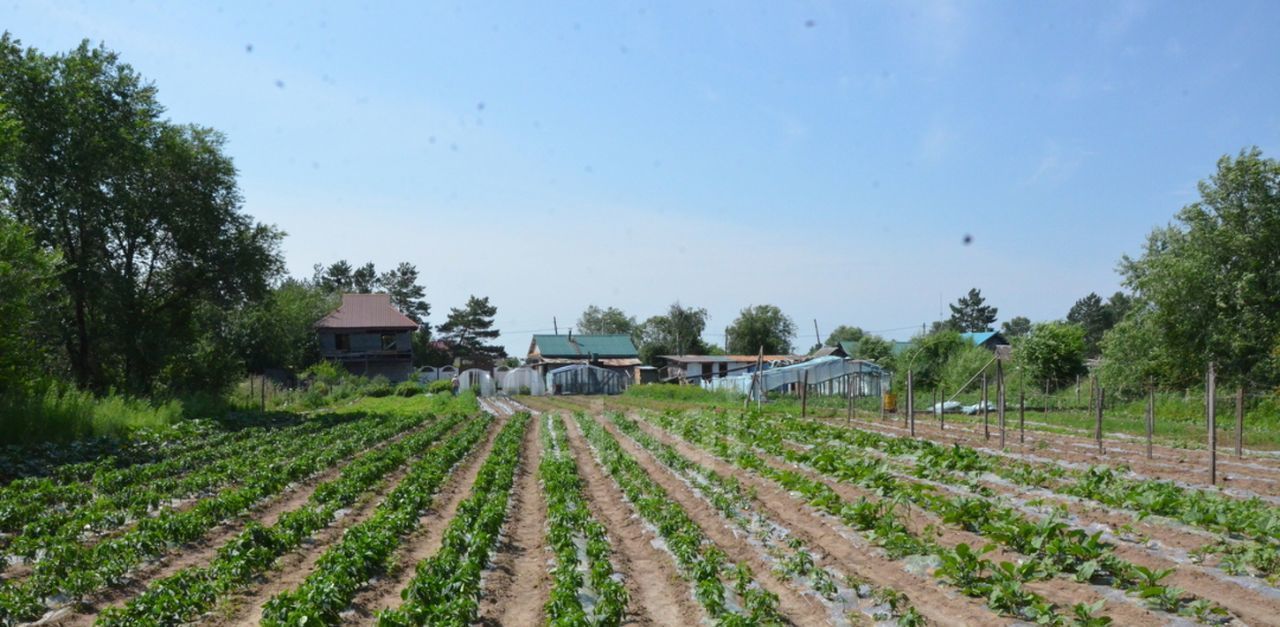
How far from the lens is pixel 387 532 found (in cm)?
1058

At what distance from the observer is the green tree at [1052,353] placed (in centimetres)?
4409

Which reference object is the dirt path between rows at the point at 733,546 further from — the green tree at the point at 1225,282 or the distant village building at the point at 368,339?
the distant village building at the point at 368,339

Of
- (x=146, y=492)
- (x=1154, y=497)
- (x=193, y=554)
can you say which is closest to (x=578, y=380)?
(x=146, y=492)

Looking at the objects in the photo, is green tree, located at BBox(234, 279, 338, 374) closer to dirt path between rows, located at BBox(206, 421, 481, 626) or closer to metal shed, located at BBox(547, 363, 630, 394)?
metal shed, located at BBox(547, 363, 630, 394)

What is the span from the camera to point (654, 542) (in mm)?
11148

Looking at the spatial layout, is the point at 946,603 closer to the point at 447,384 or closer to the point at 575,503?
the point at 575,503

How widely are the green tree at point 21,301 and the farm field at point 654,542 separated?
4.46m

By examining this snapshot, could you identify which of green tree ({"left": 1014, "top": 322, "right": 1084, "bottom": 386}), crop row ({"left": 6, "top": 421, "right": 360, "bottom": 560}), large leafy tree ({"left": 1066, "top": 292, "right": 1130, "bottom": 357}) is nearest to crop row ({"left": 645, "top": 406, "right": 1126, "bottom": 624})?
crop row ({"left": 6, "top": 421, "right": 360, "bottom": 560})

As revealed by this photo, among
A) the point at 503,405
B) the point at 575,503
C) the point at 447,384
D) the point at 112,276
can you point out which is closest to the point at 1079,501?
the point at 575,503

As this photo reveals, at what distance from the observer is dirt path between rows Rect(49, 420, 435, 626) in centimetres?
805

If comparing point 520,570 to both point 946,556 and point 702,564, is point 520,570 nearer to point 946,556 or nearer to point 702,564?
point 702,564

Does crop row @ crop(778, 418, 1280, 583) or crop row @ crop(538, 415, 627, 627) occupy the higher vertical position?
crop row @ crop(778, 418, 1280, 583)

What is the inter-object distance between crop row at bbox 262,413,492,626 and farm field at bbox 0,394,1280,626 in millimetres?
33

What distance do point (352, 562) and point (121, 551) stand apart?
103 inches
